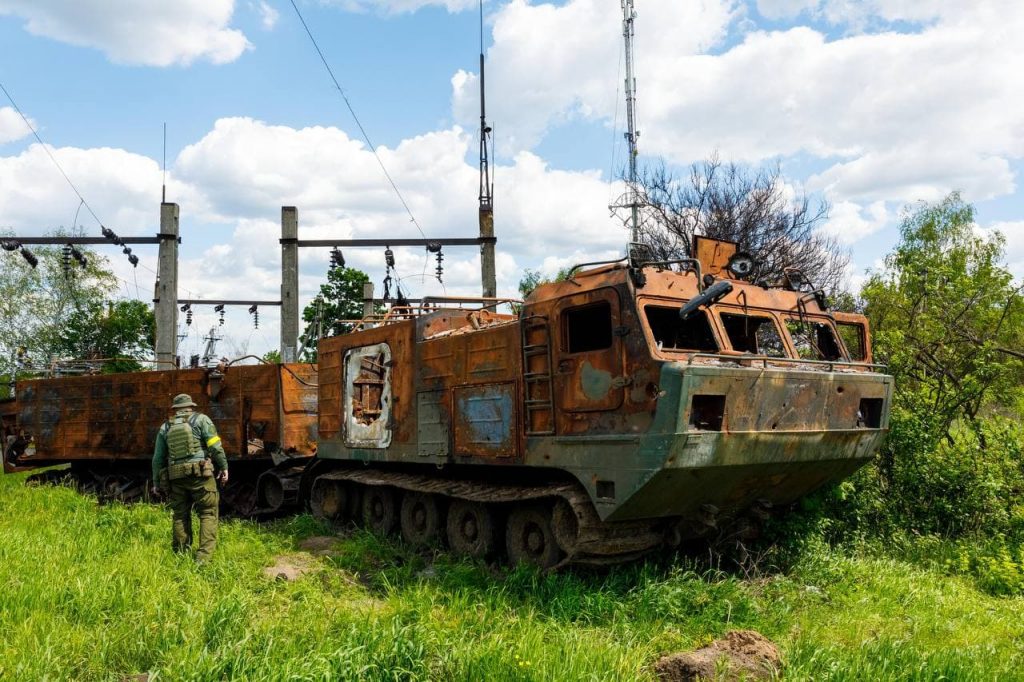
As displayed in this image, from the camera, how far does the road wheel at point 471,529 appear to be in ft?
30.2

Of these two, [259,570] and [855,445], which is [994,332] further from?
[259,570]

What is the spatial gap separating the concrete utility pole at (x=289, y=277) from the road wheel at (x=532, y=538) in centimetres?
827

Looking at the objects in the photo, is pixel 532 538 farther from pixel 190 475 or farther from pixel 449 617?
pixel 190 475

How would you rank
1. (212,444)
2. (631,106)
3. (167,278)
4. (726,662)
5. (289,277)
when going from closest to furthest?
(726,662) < (212,444) < (167,278) < (289,277) < (631,106)

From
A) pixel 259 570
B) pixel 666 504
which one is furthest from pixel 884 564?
pixel 259 570

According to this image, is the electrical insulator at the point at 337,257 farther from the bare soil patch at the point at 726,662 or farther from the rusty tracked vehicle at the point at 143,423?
the bare soil patch at the point at 726,662

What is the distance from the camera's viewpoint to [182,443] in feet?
31.1

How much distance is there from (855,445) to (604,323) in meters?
2.77

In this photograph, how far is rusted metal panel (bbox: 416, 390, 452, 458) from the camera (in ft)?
31.9

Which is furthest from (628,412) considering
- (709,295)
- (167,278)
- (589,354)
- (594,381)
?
(167,278)

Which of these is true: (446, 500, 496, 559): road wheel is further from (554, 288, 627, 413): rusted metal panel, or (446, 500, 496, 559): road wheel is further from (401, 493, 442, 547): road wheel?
(554, 288, 627, 413): rusted metal panel

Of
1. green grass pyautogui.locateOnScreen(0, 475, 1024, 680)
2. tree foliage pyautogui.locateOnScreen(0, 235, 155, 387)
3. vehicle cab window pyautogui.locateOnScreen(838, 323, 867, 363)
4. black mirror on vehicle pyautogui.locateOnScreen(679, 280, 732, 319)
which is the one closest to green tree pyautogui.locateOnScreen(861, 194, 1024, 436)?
vehicle cab window pyautogui.locateOnScreen(838, 323, 867, 363)

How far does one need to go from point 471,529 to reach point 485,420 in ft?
4.56

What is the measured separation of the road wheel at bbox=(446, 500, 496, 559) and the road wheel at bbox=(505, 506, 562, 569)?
20cm
